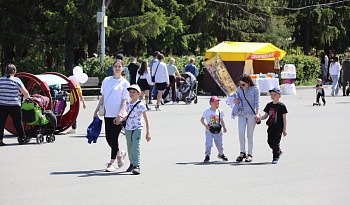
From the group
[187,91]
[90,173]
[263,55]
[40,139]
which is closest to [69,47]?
[263,55]

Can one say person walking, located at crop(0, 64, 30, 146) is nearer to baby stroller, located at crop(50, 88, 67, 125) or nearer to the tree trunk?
baby stroller, located at crop(50, 88, 67, 125)

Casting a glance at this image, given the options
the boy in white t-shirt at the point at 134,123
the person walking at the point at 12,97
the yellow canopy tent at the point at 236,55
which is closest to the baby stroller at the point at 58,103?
the person walking at the point at 12,97

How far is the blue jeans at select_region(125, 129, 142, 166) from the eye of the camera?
9188 millimetres

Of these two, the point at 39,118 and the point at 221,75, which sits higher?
the point at 221,75

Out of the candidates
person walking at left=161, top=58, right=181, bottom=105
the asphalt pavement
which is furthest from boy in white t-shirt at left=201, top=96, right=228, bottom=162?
person walking at left=161, top=58, right=181, bottom=105

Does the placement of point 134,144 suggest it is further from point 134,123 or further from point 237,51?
point 237,51

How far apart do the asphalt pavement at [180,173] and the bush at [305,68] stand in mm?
21201

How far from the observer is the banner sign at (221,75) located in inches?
1091

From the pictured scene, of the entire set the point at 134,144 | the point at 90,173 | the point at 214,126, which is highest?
the point at 214,126

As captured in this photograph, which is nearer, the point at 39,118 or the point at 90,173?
the point at 90,173

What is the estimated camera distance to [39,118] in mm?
12727

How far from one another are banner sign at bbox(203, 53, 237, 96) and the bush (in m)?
7.66

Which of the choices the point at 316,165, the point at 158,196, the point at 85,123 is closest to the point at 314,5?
the point at 85,123

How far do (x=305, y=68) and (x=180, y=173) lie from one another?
28.8 meters
